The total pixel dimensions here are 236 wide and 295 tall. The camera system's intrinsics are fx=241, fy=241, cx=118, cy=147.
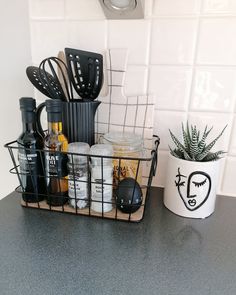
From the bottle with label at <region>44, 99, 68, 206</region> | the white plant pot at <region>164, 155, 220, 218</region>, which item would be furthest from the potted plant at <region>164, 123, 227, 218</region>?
the bottle with label at <region>44, 99, 68, 206</region>

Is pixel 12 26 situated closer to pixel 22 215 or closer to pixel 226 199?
pixel 22 215

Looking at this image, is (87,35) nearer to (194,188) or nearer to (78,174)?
(78,174)

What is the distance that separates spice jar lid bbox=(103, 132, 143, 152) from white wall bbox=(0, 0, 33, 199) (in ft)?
1.10

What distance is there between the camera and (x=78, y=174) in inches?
21.3

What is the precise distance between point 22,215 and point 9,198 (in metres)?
0.10

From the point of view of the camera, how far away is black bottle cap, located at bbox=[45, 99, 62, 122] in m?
0.50

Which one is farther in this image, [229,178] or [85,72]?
[229,178]

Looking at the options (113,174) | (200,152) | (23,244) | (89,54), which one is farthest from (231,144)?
(23,244)

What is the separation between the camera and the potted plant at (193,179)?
531 millimetres

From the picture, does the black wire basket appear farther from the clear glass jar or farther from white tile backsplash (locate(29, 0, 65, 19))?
white tile backsplash (locate(29, 0, 65, 19))

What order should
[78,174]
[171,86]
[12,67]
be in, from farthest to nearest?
[12,67], [171,86], [78,174]

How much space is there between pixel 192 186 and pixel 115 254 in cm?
22

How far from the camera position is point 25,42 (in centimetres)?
72

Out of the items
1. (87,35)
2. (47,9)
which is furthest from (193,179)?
(47,9)
